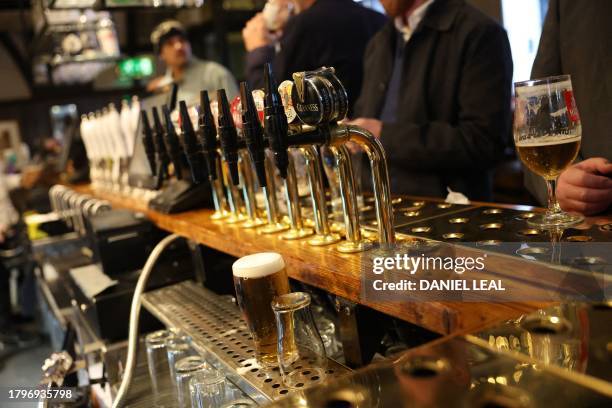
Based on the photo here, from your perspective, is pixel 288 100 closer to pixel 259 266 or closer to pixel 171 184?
pixel 259 266

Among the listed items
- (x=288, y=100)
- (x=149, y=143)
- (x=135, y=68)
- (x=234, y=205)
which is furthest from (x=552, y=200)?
(x=135, y=68)

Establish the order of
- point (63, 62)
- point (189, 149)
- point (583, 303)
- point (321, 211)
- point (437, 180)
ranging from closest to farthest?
1. point (583, 303)
2. point (321, 211)
3. point (189, 149)
4. point (437, 180)
5. point (63, 62)

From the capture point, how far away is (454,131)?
201cm

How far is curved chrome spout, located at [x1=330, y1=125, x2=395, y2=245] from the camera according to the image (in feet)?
3.85

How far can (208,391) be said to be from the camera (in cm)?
126

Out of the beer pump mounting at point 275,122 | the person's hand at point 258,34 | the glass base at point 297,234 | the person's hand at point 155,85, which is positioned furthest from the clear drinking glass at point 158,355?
the person's hand at point 155,85

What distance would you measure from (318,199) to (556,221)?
0.49m

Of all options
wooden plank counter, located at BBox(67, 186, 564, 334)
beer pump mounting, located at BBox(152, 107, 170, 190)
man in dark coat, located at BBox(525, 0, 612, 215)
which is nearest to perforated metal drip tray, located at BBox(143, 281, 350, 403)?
wooden plank counter, located at BBox(67, 186, 564, 334)

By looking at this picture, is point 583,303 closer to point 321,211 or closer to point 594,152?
point 321,211

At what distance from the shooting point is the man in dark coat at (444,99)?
79.9 inches

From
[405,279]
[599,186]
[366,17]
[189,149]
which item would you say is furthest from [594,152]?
[366,17]

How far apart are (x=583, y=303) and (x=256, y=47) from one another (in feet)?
8.71

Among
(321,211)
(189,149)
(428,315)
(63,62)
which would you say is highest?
(63,62)

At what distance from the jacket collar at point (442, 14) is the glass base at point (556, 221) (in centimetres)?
114
